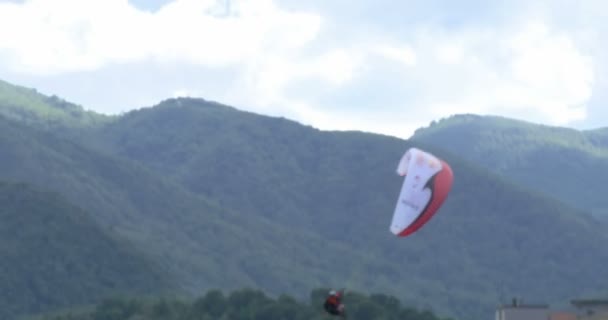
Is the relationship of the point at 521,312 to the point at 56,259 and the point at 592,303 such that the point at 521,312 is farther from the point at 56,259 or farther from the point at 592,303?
the point at 56,259

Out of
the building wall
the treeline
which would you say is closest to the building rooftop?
the building wall

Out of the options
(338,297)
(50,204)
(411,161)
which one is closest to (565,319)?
(411,161)

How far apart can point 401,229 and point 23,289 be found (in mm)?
87903

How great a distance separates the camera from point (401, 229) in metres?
57.6

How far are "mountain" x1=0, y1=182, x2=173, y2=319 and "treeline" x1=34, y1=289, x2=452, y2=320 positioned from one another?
21.2 m

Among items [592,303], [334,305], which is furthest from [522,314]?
[334,305]

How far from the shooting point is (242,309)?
364ft

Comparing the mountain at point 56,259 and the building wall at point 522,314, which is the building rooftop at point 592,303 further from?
the mountain at point 56,259

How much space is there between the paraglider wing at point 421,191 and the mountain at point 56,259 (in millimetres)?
80423

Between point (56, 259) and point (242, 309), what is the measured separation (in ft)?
135

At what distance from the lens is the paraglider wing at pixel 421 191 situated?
58.2 meters

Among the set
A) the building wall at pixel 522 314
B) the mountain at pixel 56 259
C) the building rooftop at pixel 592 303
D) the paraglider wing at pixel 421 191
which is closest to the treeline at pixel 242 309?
the mountain at pixel 56 259

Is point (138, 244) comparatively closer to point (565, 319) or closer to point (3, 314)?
point (3, 314)

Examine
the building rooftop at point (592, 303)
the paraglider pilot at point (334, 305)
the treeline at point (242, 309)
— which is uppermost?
the building rooftop at point (592, 303)
